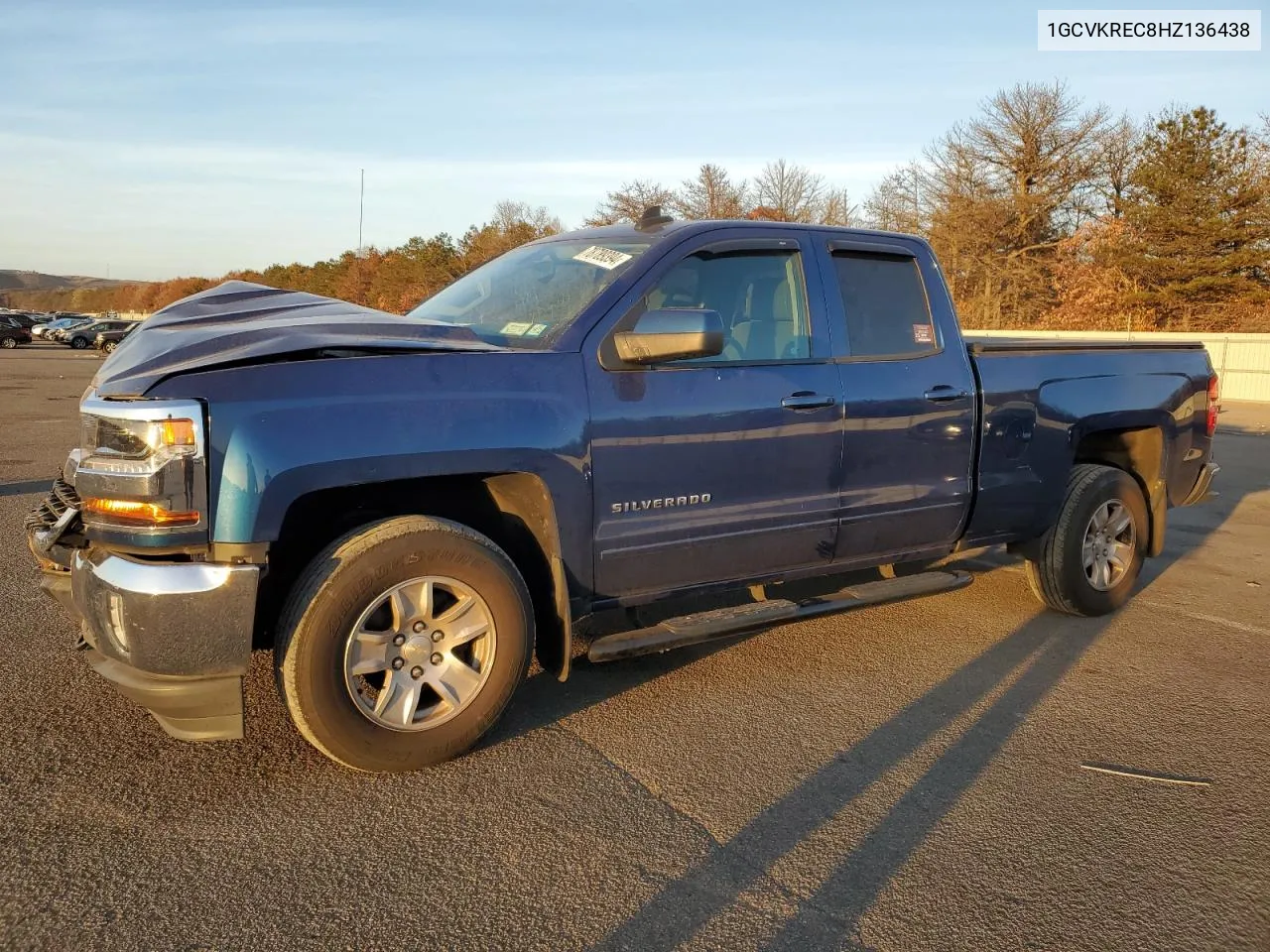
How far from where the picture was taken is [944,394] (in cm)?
460

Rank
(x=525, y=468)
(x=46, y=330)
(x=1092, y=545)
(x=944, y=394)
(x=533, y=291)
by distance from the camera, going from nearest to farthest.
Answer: (x=525, y=468) → (x=533, y=291) → (x=944, y=394) → (x=1092, y=545) → (x=46, y=330)

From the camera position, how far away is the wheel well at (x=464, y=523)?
3.49 meters

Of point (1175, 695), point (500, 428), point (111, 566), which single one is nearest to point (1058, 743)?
point (1175, 695)

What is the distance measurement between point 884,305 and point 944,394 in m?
0.50

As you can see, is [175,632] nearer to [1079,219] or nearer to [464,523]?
[464,523]

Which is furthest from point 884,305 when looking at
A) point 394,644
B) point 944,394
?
point 394,644

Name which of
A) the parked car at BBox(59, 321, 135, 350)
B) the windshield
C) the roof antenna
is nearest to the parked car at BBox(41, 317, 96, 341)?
the parked car at BBox(59, 321, 135, 350)

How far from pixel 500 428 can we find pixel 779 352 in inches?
55.1

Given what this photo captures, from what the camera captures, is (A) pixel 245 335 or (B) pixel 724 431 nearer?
(A) pixel 245 335

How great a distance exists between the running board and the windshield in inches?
45.7

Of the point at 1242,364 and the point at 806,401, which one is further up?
the point at 1242,364

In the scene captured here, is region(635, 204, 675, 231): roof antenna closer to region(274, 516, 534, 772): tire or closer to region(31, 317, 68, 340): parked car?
region(274, 516, 534, 772): tire

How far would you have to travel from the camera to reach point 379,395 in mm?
3180

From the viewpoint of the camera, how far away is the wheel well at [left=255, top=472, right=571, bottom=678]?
3.49m
